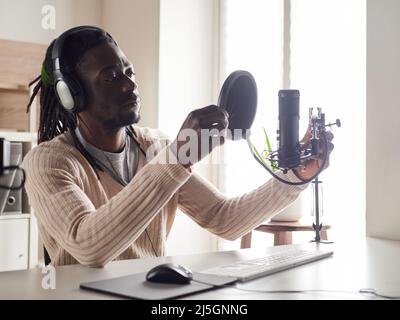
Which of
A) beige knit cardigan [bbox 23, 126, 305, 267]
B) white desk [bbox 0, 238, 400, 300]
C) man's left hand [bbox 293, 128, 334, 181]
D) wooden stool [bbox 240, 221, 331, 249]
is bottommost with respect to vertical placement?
wooden stool [bbox 240, 221, 331, 249]

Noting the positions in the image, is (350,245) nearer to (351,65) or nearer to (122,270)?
(122,270)

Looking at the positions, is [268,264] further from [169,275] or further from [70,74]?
[70,74]

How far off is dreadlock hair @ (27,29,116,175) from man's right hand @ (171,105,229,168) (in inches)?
14.3

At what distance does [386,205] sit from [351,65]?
919mm

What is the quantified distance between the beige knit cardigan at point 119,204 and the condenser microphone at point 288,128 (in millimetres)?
191

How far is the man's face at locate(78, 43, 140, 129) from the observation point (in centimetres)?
138

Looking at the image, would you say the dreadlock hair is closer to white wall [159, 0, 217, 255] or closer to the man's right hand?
the man's right hand

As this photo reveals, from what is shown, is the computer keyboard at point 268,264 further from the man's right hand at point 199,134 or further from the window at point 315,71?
the window at point 315,71

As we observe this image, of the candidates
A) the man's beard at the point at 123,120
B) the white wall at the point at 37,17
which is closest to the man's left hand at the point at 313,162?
the man's beard at the point at 123,120

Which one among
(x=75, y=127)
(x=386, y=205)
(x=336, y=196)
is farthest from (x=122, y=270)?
(x=336, y=196)

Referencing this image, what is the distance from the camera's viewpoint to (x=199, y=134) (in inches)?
43.8

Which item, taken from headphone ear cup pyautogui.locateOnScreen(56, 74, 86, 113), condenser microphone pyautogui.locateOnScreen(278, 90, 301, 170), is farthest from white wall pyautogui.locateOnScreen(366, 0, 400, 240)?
headphone ear cup pyautogui.locateOnScreen(56, 74, 86, 113)

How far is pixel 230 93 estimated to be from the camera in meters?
1.25

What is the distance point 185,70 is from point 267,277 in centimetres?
213
